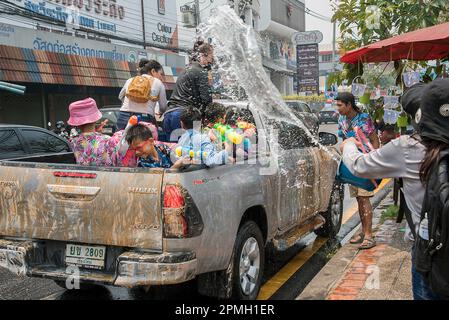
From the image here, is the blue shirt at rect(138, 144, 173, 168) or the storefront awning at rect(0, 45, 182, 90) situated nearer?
the blue shirt at rect(138, 144, 173, 168)

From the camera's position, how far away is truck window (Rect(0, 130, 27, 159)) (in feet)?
24.0

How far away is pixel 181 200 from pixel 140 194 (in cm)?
30

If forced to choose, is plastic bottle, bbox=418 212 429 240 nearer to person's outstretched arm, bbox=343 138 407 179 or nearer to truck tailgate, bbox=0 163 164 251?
person's outstretched arm, bbox=343 138 407 179

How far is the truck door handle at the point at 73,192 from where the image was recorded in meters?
3.47

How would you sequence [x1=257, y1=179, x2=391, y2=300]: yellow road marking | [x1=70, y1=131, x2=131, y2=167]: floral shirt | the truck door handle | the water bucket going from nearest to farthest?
the water bucket < the truck door handle < [x1=70, y1=131, x2=131, y2=167]: floral shirt < [x1=257, y1=179, x2=391, y2=300]: yellow road marking

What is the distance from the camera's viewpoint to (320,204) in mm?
5688

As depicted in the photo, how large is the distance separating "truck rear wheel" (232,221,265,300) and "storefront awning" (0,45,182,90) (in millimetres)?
13908

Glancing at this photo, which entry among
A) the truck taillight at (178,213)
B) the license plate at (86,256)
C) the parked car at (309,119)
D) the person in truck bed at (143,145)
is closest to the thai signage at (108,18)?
the parked car at (309,119)

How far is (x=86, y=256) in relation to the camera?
11.7 ft

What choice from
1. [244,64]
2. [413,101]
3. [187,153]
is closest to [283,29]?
[244,64]

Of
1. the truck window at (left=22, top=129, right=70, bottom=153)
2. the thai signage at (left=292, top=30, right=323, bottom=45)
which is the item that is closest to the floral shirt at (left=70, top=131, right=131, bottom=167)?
the truck window at (left=22, top=129, right=70, bottom=153)
